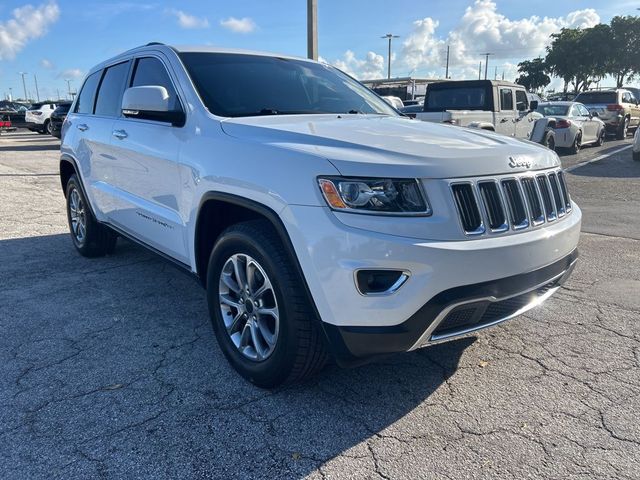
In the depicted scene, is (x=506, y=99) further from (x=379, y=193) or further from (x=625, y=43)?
(x=625, y=43)

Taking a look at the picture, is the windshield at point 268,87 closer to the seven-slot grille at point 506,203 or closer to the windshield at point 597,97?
the seven-slot grille at point 506,203

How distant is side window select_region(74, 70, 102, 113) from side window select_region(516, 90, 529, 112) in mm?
10010

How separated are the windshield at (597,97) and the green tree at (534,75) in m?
47.1

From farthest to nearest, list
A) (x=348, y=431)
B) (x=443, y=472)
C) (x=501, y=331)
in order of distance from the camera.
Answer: (x=501, y=331), (x=348, y=431), (x=443, y=472)

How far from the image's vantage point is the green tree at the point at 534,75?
66.0 m

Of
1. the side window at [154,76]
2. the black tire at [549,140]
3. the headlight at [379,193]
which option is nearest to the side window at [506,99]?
the black tire at [549,140]

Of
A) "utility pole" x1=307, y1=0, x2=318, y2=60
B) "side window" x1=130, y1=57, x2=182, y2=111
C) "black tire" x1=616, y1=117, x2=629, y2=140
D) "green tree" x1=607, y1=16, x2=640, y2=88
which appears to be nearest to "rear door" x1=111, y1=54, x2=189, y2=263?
"side window" x1=130, y1=57, x2=182, y2=111

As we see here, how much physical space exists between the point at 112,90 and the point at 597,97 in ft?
69.9

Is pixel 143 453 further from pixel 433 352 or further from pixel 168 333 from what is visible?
pixel 433 352

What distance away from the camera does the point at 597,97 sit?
2125 cm

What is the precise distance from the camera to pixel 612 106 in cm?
2050

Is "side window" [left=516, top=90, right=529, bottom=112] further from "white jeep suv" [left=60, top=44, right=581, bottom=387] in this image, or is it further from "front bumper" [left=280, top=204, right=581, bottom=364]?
"front bumper" [left=280, top=204, right=581, bottom=364]

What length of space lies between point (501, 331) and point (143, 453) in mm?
2435

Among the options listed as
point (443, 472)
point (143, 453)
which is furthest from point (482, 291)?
point (143, 453)
